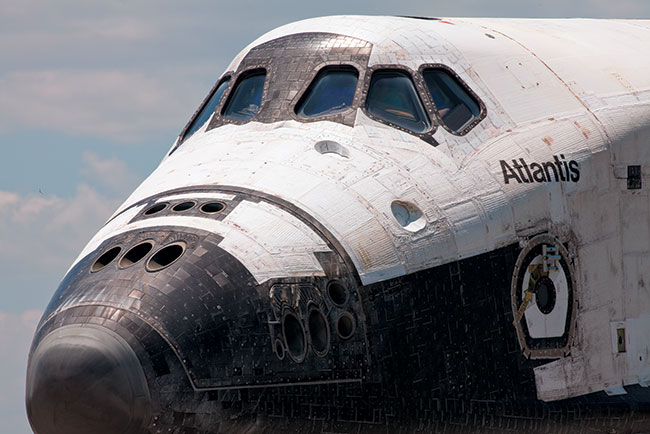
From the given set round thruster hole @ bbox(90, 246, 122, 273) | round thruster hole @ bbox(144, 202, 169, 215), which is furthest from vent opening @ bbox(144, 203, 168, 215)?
round thruster hole @ bbox(90, 246, 122, 273)

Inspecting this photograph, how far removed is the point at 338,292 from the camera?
771 centimetres

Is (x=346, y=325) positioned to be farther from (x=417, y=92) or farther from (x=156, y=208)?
(x=417, y=92)

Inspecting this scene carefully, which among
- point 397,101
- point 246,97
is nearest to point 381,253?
point 397,101

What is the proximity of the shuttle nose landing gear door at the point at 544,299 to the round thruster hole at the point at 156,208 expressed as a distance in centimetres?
271

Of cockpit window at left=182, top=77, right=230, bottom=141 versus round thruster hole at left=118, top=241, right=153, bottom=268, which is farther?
cockpit window at left=182, top=77, right=230, bottom=141

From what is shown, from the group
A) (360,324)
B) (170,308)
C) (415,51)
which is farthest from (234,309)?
(415,51)

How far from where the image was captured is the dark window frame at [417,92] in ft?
29.8

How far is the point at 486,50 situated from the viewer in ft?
32.9

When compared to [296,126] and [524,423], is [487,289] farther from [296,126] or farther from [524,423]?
[296,126]

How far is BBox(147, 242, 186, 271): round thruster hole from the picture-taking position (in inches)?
289

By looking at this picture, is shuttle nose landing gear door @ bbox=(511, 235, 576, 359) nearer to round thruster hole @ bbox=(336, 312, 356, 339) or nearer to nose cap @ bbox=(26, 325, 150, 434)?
round thruster hole @ bbox=(336, 312, 356, 339)

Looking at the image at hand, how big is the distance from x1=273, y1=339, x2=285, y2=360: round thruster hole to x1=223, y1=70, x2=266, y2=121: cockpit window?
2798 millimetres

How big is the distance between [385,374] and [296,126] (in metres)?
2.23

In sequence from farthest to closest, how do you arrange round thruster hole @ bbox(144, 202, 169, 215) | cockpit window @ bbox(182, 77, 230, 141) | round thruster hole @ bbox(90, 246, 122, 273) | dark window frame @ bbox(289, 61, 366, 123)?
cockpit window @ bbox(182, 77, 230, 141) < dark window frame @ bbox(289, 61, 366, 123) < round thruster hole @ bbox(144, 202, 169, 215) < round thruster hole @ bbox(90, 246, 122, 273)
